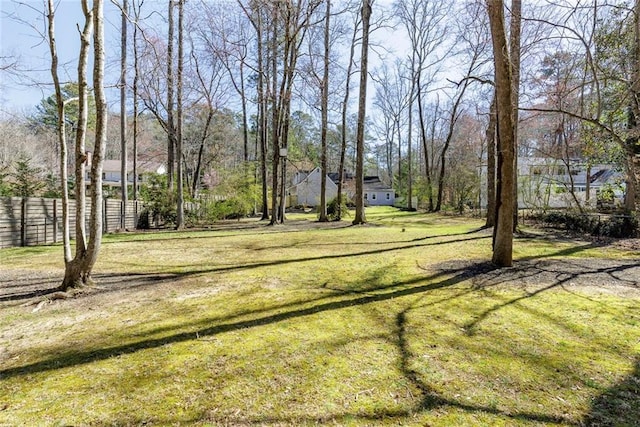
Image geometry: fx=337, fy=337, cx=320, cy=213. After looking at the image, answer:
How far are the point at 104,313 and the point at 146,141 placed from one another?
95.4ft

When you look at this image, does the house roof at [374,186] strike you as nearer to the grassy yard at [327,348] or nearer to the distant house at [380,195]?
the distant house at [380,195]

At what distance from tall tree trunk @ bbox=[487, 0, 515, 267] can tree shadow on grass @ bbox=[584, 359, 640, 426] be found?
3672 mm

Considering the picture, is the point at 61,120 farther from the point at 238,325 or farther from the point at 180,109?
the point at 180,109

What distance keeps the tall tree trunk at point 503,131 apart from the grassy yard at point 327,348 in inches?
25.9

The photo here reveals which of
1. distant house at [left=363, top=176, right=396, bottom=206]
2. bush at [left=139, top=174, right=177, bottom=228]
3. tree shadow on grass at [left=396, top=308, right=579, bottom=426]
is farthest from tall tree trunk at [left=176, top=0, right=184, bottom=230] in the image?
distant house at [left=363, top=176, right=396, bottom=206]

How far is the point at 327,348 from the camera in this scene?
9.55 ft

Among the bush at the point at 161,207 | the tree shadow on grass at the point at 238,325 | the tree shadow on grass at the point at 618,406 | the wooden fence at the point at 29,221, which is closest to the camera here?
the tree shadow on grass at the point at 618,406

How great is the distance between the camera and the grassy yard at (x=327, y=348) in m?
2.07

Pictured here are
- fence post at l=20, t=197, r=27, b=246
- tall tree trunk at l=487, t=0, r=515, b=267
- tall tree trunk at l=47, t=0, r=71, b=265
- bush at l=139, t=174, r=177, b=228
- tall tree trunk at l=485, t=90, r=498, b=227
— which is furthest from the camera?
bush at l=139, t=174, r=177, b=228

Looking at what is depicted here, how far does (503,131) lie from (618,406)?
180 inches

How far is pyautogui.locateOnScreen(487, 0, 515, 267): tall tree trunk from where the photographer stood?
546cm

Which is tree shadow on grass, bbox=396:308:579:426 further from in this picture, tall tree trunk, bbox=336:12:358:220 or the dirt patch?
tall tree trunk, bbox=336:12:358:220

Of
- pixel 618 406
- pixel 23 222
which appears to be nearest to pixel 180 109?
pixel 23 222

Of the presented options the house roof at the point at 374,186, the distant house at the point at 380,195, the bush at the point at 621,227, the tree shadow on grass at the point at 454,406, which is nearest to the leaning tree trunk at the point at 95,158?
the tree shadow on grass at the point at 454,406
